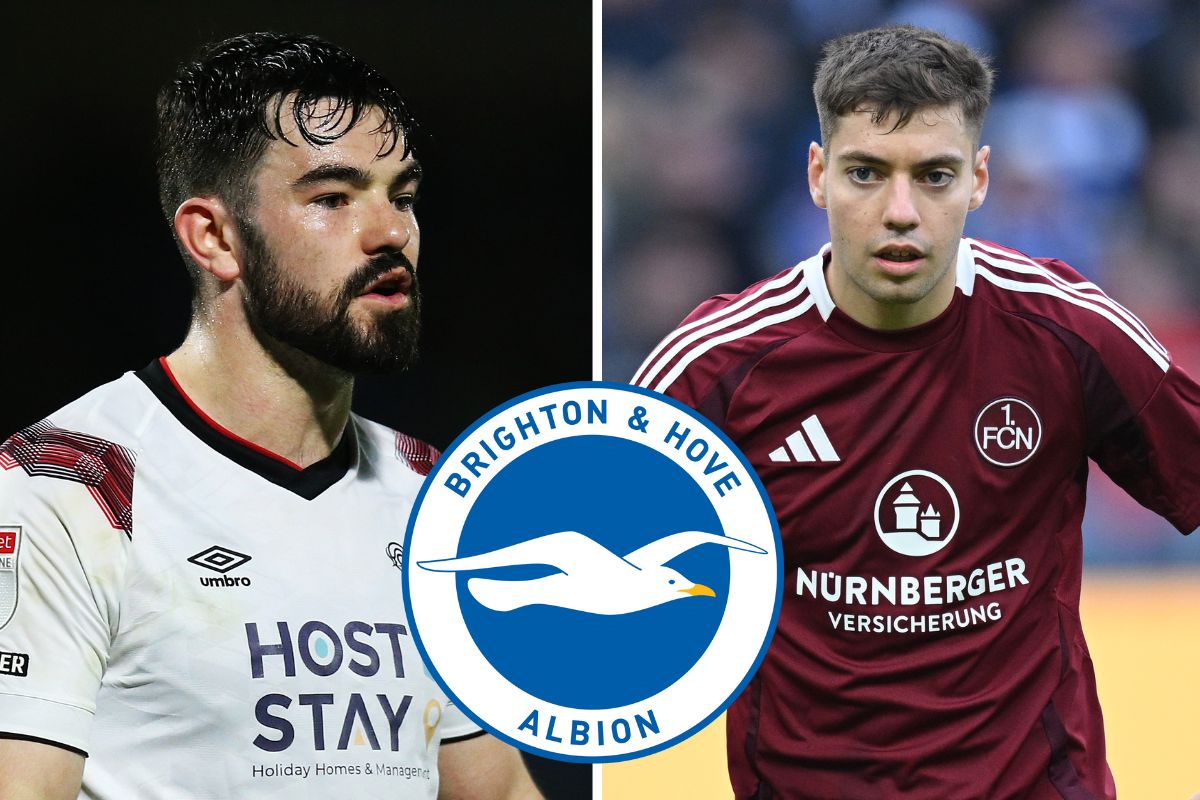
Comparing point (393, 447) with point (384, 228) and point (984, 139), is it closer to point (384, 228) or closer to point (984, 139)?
point (384, 228)

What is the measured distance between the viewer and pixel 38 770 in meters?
2.31

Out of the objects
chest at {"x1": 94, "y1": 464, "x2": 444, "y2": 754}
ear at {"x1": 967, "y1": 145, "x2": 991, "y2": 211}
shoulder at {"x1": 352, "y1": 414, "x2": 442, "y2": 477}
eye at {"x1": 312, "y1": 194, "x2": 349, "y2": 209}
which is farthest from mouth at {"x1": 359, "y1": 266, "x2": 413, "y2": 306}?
ear at {"x1": 967, "y1": 145, "x2": 991, "y2": 211}

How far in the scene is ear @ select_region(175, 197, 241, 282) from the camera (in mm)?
2631

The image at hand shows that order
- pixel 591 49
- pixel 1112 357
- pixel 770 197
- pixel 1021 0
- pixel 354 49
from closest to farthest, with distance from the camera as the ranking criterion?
pixel 1112 357, pixel 354 49, pixel 591 49, pixel 770 197, pixel 1021 0

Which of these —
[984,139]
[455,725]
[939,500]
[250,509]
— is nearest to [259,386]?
[250,509]

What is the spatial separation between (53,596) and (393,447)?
28.1 inches

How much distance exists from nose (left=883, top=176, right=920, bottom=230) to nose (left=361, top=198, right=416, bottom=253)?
936 millimetres

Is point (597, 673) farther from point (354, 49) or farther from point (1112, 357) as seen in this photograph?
point (354, 49)

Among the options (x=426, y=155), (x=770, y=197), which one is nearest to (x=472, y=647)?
(x=426, y=155)

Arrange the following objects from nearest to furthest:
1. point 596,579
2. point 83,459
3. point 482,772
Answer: point 83,459 < point 482,772 < point 596,579

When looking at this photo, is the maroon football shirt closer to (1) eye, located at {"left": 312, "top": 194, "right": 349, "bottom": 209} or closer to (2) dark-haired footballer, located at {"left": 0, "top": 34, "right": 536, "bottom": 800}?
(2) dark-haired footballer, located at {"left": 0, "top": 34, "right": 536, "bottom": 800}

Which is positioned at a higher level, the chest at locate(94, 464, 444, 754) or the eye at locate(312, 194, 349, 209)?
the eye at locate(312, 194, 349, 209)

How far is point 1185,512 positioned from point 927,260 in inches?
29.4

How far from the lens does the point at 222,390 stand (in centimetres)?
262
